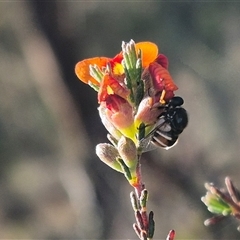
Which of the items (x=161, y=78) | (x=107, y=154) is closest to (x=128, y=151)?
(x=107, y=154)

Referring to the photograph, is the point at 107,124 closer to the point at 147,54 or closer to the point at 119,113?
the point at 119,113

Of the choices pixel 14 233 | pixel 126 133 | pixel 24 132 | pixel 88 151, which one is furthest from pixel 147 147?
pixel 24 132

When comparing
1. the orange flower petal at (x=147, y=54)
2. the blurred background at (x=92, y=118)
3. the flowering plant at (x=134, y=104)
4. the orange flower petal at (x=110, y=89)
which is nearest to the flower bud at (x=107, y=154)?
the flowering plant at (x=134, y=104)

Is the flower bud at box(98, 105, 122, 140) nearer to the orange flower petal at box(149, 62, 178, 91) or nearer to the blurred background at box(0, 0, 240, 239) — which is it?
the orange flower petal at box(149, 62, 178, 91)

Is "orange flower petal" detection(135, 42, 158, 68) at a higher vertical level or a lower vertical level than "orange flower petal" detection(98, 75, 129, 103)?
higher

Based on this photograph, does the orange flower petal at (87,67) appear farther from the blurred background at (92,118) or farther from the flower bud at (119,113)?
the blurred background at (92,118)

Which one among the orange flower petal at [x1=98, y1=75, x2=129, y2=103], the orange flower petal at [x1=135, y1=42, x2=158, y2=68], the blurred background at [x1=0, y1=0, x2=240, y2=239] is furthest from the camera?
the blurred background at [x1=0, y1=0, x2=240, y2=239]

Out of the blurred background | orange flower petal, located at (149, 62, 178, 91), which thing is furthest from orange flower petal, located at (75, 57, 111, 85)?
the blurred background
